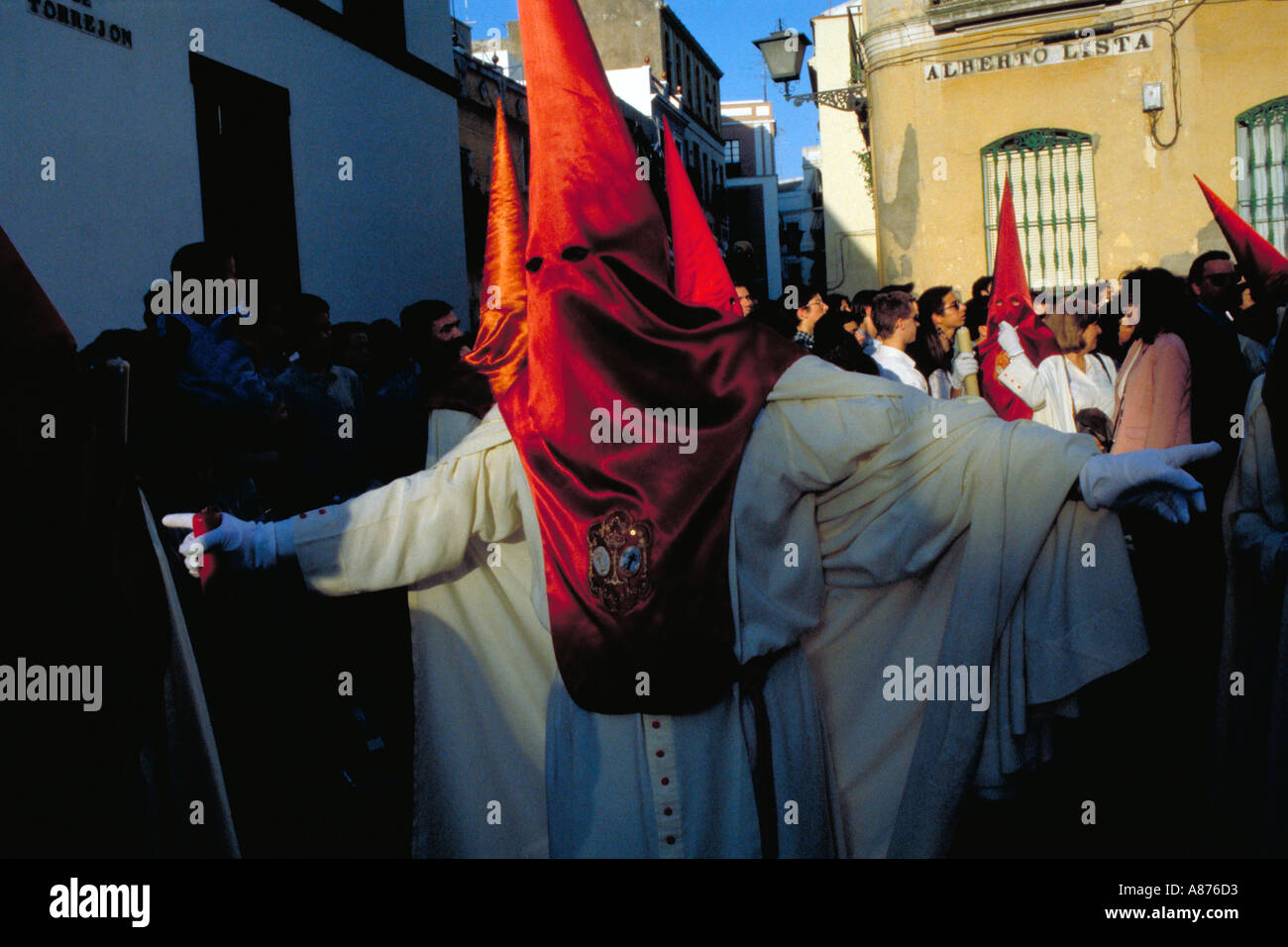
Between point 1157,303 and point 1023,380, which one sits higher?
point 1157,303

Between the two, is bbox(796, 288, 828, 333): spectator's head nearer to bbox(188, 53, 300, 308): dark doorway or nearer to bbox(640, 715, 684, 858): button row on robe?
bbox(188, 53, 300, 308): dark doorway

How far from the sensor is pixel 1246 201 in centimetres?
1370

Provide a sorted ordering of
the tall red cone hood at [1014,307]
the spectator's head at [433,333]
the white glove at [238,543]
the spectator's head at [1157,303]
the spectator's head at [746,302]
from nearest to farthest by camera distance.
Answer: the white glove at [238,543] → the spectator's head at [1157,303] → the spectator's head at [433,333] → the tall red cone hood at [1014,307] → the spectator's head at [746,302]

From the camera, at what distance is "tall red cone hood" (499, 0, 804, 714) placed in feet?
9.37

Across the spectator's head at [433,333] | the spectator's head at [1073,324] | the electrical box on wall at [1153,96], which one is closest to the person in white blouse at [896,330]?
the spectator's head at [1073,324]

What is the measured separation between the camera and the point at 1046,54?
1409 centimetres

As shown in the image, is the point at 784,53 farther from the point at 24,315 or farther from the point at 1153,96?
the point at 24,315

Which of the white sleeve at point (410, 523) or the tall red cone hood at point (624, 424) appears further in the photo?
the white sleeve at point (410, 523)

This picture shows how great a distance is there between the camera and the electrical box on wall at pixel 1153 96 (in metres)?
13.6

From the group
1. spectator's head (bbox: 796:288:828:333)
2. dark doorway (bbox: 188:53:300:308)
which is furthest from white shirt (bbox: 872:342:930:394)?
dark doorway (bbox: 188:53:300:308)

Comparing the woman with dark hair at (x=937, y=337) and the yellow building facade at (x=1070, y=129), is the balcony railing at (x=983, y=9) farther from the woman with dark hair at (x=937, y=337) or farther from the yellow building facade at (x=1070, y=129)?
the woman with dark hair at (x=937, y=337)

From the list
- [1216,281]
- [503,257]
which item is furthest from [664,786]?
[1216,281]

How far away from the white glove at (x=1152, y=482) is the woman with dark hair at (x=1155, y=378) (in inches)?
116

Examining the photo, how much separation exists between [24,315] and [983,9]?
13.7 m
